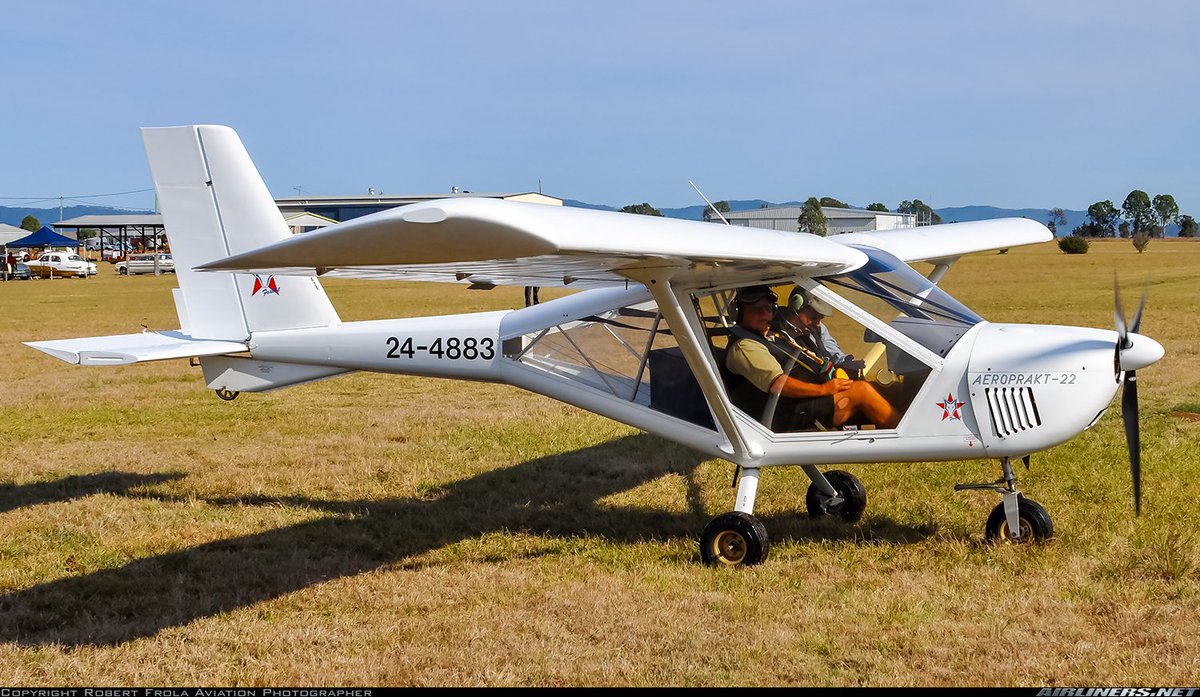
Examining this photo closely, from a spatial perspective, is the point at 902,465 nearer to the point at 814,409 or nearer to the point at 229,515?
the point at 814,409

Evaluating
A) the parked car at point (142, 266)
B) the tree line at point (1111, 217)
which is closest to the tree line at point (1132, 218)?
the tree line at point (1111, 217)

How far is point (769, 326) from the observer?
22.0 ft

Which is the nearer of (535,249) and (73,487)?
(535,249)

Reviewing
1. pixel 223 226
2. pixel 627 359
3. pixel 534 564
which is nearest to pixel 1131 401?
pixel 627 359

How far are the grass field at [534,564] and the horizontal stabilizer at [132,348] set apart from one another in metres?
1.18

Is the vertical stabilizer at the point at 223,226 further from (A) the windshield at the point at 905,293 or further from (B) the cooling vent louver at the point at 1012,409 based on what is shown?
(B) the cooling vent louver at the point at 1012,409

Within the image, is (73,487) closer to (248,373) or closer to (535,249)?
(248,373)

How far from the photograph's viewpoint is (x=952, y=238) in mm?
10141

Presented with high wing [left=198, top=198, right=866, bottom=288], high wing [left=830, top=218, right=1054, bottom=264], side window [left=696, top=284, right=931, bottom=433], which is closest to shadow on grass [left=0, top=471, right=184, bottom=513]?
high wing [left=198, top=198, right=866, bottom=288]

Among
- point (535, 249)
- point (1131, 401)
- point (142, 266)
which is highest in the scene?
point (535, 249)

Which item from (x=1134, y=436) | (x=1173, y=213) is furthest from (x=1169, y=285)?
(x=1173, y=213)

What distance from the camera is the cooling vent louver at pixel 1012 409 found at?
6.20 m

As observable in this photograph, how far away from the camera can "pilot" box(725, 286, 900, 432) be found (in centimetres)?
659

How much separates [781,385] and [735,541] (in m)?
0.98
